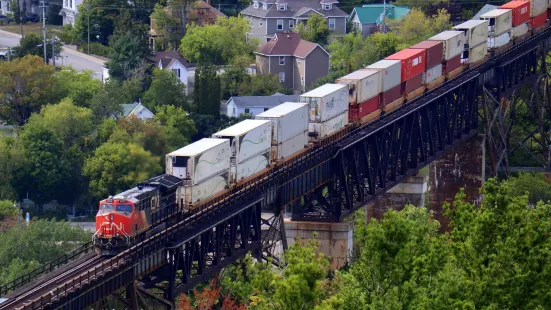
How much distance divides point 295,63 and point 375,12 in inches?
909

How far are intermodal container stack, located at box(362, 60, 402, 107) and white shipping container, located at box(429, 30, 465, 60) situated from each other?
762 centimetres

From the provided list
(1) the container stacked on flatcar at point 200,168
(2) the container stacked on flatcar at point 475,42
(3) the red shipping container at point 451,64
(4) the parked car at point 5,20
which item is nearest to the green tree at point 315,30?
(4) the parked car at point 5,20

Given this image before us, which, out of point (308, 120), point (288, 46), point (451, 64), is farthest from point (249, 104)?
point (308, 120)

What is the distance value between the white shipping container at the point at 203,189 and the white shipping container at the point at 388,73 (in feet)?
68.1

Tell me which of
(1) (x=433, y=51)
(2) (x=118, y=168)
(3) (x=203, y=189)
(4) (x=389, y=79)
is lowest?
(2) (x=118, y=168)

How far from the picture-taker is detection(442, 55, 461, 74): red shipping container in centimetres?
9169

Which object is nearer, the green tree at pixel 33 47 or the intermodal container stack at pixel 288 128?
the intermodal container stack at pixel 288 128

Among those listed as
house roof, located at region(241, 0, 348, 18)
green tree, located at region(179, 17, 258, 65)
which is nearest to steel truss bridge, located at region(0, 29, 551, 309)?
green tree, located at region(179, 17, 258, 65)

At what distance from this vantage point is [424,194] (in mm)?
93188

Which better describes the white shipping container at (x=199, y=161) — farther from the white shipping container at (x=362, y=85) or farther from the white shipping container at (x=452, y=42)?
the white shipping container at (x=452, y=42)

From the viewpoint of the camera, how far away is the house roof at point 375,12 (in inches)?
5984

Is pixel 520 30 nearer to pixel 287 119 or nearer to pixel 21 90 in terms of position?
pixel 287 119

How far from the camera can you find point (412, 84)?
8650 centimetres

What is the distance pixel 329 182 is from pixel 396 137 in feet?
27.7
